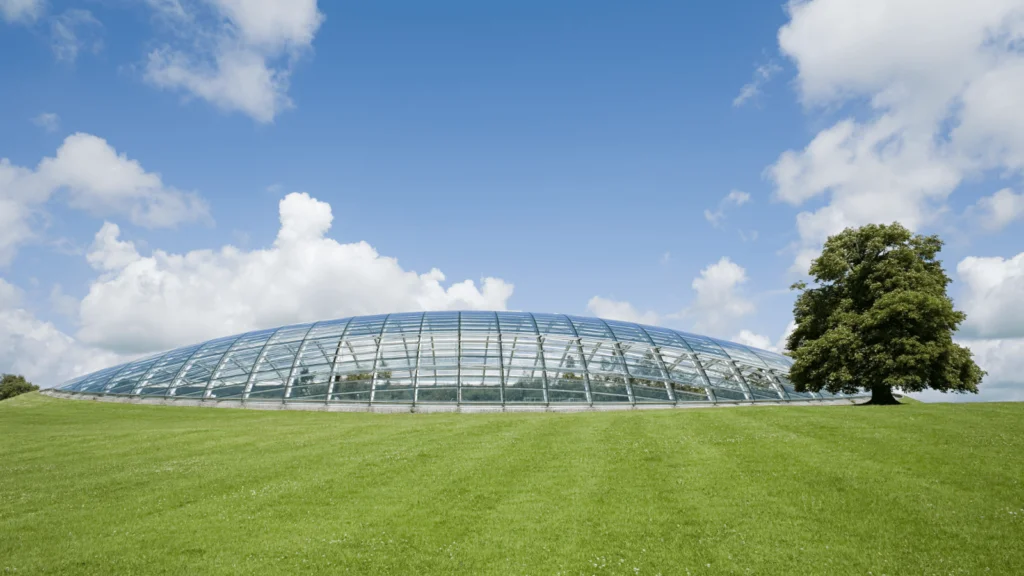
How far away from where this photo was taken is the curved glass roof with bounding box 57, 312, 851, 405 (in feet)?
128

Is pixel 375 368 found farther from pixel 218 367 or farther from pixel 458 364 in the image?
pixel 218 367

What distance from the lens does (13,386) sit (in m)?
80.6

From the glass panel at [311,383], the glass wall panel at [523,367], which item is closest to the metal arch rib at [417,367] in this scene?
the glass panel at [311,383]

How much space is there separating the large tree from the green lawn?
788 centimetres

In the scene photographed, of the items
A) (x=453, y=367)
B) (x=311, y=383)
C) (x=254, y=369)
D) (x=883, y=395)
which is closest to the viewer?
(x=883, y=395)

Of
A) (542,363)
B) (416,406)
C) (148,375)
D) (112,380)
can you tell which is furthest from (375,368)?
(112,380)

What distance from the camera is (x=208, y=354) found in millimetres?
46625

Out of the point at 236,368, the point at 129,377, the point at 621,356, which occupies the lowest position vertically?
the point at 129,377

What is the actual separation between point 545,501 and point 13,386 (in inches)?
4056

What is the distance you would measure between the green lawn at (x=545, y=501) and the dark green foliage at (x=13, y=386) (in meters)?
79.4

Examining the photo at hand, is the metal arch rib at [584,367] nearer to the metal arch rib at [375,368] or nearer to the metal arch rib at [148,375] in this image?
the metal arch rib at [375,368]

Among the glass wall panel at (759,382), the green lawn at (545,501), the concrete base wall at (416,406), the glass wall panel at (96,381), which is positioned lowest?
the green lawn at (545,501)

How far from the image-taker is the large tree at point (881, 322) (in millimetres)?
29641

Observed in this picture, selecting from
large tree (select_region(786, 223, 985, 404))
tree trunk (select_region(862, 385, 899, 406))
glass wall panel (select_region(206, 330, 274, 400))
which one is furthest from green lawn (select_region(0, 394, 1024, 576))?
glass wall panel (select_region(206, 330, 274, 400))
